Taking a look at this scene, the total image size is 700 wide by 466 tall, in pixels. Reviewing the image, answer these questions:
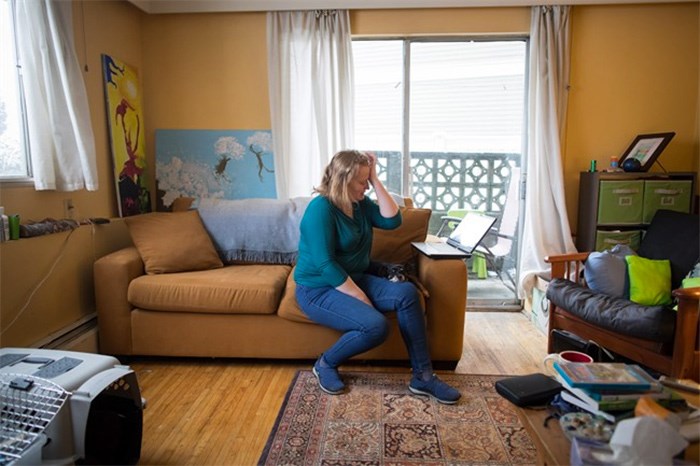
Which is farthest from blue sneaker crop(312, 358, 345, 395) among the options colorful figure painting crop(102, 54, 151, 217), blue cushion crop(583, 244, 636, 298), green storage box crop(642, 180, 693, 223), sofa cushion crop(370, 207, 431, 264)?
green storage box crop(642, 180, 693, 223)

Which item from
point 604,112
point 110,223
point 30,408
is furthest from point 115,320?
point 604,112

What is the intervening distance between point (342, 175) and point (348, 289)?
1.77ft

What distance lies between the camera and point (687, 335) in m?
1.76

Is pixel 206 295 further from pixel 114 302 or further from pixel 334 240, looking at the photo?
pixel 334 240

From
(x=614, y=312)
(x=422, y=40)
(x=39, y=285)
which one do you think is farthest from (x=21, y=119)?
(x=614, y=312)

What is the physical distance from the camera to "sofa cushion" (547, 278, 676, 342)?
1848 millimetres

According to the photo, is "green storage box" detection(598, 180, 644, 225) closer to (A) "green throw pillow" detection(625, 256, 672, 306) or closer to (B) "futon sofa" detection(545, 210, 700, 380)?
(B) "futon sofa" detection(545, 210, 700, 380)

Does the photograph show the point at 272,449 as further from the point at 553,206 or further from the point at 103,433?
the point at 553,206

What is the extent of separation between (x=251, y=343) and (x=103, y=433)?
3.10 ft

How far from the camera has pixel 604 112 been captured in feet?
10.7

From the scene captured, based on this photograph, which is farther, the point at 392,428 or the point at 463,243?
the point at 463,243

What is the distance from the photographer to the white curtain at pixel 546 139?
3.13m

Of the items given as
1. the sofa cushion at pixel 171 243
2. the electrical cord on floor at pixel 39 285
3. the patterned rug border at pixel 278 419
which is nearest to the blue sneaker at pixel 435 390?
the patterned rug border at pixel 278 419

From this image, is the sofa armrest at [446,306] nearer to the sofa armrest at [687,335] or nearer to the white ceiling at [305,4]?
the sofa armrest at [687,335]
